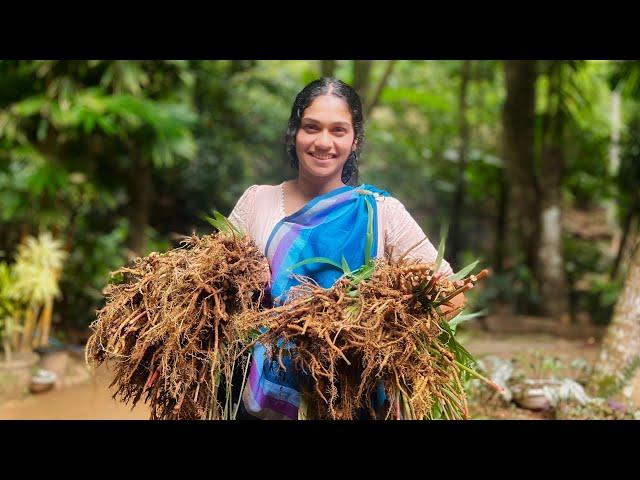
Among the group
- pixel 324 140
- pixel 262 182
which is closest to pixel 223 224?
pixel 324 140

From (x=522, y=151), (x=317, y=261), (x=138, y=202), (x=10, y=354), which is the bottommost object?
(x=10, y=354)

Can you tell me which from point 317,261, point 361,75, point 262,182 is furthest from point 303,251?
point 262,182

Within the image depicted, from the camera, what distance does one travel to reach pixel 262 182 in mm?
9484

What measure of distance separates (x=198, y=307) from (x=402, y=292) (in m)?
0.57

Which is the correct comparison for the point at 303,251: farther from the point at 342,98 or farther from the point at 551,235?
the point at 551,235

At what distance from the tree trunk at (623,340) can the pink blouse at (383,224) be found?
8.61 ft

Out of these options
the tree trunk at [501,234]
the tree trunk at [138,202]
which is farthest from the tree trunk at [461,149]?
the tree trunk at [138,202]

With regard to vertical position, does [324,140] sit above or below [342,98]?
below

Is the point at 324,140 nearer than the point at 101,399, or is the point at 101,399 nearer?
the point at 324,140

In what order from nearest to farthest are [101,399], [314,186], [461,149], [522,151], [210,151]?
[314,186]
[101,399]
[522,151]
[210,151]
[461,149]

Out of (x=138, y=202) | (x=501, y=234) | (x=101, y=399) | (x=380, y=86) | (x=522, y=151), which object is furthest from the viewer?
(x=501, y=234)

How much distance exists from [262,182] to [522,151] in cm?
345

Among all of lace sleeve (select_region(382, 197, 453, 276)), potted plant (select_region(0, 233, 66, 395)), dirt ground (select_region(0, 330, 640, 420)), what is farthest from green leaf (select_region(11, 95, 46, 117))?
lace sleeve (select_region(382, 197, 453, 276))

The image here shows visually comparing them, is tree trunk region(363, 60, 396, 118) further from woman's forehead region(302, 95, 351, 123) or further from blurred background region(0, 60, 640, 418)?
woman's forehead region(302, 95, 351, 123)
